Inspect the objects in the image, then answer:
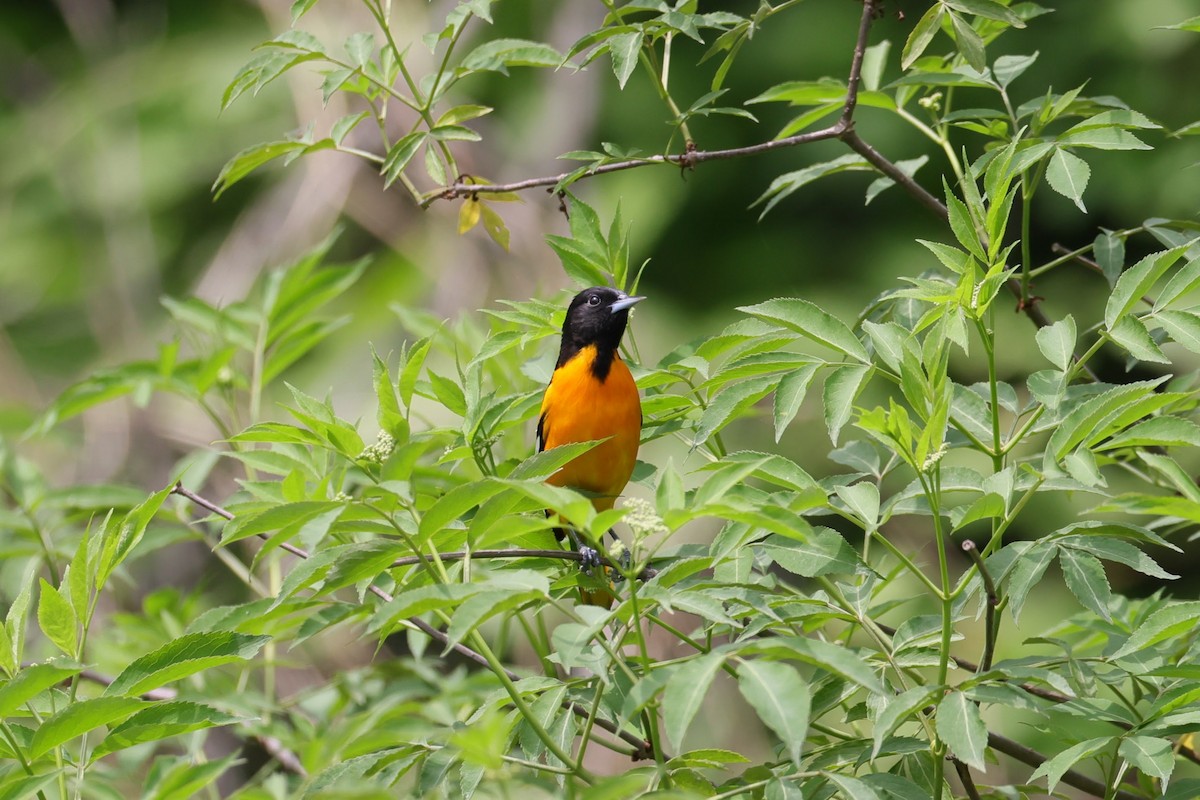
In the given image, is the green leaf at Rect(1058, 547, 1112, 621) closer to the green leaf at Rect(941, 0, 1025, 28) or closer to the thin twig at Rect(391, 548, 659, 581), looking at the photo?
the thin twig at Rect(391, 548, 659, 581)

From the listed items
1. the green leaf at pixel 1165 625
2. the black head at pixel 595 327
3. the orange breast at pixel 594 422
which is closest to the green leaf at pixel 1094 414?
the green leaf at pixel 1165 625

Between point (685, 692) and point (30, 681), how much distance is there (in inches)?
33.1

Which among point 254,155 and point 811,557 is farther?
point 254,155

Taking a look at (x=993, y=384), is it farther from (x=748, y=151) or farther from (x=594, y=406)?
(x=594, y=406)

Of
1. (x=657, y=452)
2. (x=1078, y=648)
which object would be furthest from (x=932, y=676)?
(x=1078, y=648)

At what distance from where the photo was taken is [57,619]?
1.73 m

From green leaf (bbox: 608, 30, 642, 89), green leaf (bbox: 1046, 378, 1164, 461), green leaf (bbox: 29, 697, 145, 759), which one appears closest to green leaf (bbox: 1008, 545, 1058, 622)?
green leaf (bbox: 1046, 378, 1164, 461)

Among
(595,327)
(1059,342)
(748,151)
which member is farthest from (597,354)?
(1059,342)

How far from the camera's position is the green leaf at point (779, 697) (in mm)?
1218

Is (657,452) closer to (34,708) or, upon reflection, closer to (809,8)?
(809,8)

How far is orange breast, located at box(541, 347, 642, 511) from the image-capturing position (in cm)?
A: 335

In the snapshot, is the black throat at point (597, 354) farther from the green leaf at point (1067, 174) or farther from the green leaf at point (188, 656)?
the green leaf at point (188, 656)

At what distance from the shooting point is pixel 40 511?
307cm

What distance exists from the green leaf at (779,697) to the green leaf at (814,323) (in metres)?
0.64
